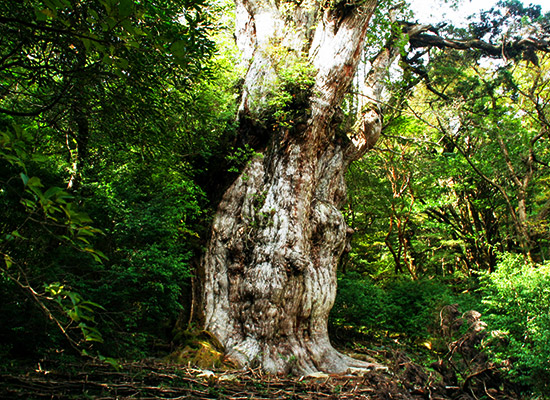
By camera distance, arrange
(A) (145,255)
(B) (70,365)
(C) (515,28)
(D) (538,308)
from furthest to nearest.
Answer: (C) (515,28), (A) (145,255), (D) (538,308), (B) (70,365)

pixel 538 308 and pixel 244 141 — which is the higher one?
pixel 244 141

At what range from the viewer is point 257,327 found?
16.9 feet

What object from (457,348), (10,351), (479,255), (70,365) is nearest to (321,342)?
(457,348)

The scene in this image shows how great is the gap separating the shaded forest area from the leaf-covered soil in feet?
0.07

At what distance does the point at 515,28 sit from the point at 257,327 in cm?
1139

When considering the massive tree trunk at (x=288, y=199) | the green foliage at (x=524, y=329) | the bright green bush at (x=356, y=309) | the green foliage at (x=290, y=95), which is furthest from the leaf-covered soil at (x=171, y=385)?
the bright green bush at (x=356, y=309)

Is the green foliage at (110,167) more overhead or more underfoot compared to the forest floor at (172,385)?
more overhead

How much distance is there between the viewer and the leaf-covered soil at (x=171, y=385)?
243cm

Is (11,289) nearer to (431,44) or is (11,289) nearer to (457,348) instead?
(457,348)

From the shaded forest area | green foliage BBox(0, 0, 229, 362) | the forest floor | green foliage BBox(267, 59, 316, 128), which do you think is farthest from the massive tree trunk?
the forest floor

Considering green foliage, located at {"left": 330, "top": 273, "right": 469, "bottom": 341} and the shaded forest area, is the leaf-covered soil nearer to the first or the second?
the shaded forest area

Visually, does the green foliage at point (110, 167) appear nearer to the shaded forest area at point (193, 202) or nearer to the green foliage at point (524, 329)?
the shaded forest area at point (193, 202)

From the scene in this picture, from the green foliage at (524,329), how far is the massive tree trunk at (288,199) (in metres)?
2.33

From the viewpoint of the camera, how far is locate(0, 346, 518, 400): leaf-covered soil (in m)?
2.43
